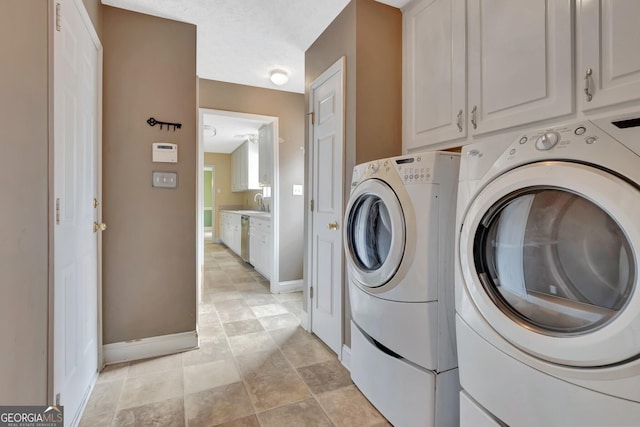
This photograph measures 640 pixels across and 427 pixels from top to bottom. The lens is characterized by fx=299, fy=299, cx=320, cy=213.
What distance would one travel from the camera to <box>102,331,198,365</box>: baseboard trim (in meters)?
1.96

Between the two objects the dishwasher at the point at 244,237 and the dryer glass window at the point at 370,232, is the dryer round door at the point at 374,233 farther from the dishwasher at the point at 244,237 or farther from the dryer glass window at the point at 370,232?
the dishwasher at the point at 244,237

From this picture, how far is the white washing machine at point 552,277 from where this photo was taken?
664 millimetres

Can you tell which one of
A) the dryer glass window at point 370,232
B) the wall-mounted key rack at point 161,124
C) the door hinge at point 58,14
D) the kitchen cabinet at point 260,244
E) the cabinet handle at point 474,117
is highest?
the door hinge at point 58,14

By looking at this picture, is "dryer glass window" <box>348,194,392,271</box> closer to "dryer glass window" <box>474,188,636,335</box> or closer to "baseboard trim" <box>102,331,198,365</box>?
"dryer glass window" <box>474,188,636,335</box>

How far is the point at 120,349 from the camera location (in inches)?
78.0

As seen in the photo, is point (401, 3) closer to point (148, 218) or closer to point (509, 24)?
point (509, 24)

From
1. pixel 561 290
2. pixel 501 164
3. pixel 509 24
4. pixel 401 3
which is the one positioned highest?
pixel 401 3

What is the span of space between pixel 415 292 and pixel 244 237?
382cm

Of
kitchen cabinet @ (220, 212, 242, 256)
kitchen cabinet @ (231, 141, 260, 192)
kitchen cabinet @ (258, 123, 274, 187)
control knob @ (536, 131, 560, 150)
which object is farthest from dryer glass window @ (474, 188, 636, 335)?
kitchen cabinet @ (231, 141, 260, 192)

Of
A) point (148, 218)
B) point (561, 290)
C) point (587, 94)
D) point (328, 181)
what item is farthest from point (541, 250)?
point (148, 218)
